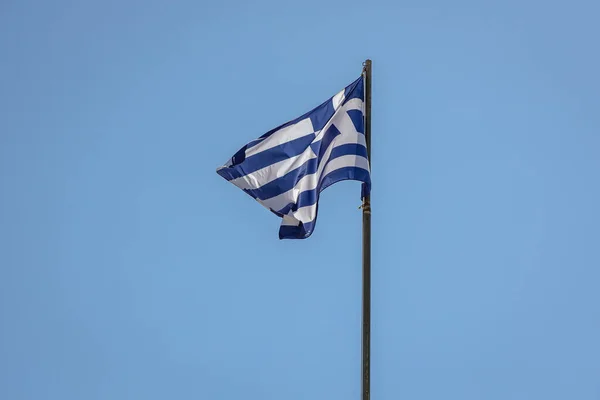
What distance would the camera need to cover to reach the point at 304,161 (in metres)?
23.1

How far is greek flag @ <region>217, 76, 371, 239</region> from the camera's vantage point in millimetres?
22375

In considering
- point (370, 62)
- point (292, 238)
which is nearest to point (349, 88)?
point (370, 62)

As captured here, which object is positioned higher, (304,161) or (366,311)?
(304,161)

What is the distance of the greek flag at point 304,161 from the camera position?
73.4 feet

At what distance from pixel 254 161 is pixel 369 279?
5365 mm

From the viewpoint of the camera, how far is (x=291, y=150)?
23344 millimetres

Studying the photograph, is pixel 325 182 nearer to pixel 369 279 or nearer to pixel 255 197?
pixel 255 197

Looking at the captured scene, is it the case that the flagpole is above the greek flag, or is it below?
below

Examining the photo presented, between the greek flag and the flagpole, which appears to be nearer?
the flagpole

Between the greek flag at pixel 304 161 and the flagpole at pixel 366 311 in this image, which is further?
the greek flag at pixel 304 161

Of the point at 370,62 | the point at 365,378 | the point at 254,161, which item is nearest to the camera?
the point at 365,378

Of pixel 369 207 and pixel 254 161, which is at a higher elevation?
pixel 254 161

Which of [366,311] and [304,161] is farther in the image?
[304,161]

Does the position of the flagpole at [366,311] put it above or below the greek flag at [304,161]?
below
